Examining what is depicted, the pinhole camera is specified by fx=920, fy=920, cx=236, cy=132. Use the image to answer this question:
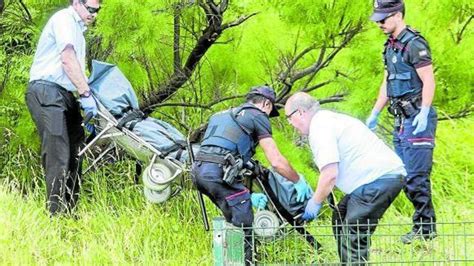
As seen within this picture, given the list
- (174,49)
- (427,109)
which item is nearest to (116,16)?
(174,49)

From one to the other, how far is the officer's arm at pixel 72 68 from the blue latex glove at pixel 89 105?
74mm

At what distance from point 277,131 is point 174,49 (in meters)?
0.96

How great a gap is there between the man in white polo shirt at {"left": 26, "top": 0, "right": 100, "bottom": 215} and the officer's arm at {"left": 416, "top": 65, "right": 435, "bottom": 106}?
6.85ft

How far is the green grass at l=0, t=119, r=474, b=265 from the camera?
5.18m

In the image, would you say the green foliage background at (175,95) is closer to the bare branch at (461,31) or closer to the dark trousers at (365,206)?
the bare branch at (461,31)

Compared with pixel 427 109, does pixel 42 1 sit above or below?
above

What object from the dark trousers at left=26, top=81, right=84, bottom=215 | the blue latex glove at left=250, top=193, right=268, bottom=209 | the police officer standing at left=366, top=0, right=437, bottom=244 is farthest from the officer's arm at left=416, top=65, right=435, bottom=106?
the dark trousers at left=26, top=81, right=84, bottom=215

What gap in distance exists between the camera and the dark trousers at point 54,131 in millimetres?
5859

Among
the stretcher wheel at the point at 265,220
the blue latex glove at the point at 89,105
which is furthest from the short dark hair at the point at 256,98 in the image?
the blue latex glove at the point at 89,105

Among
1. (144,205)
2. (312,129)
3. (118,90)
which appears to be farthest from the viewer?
(144,205)

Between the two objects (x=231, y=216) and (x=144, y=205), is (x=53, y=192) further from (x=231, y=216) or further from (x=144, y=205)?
(x=231, y=216)

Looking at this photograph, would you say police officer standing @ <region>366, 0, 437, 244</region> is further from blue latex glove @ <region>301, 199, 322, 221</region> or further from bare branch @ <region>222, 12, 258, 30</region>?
bare branch @ <region>222, 12, 258, 30</region>

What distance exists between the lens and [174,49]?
260 inches

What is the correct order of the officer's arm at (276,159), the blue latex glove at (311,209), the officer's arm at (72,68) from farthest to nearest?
1. the officer's arm at (72,68)
2. the officer's arm at (276,159)
3. the blue latex glove at (311,209)
